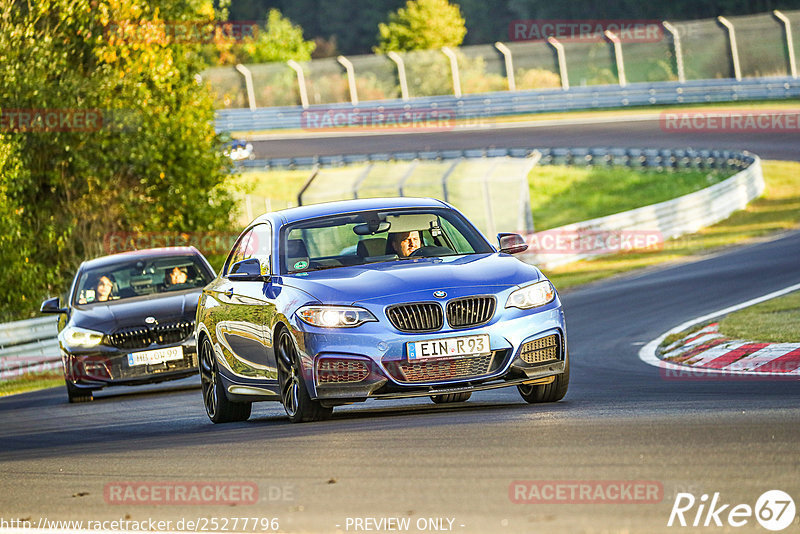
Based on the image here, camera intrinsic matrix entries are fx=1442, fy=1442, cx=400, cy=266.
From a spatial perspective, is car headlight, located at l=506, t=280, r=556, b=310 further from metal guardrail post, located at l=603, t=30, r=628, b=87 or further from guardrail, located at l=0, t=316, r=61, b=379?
metal guardrail post, located at l=603, t=30, r=628, b=87

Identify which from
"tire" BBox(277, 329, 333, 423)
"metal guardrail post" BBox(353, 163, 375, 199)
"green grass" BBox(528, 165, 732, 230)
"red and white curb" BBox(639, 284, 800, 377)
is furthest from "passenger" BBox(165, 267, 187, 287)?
"green grass" BBox(528, 165, 732, 230)

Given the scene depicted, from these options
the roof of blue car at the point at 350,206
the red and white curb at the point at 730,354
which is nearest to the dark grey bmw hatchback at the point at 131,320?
the roof of blue car at the point at 350,206

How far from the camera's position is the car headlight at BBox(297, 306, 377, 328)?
30.8 ft

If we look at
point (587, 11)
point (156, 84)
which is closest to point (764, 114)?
point (156, 84)

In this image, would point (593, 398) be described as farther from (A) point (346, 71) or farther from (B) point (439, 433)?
(A) point (346, 71)

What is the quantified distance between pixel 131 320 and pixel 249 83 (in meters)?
45.7

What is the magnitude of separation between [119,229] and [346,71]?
31.1m

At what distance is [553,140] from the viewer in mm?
49531

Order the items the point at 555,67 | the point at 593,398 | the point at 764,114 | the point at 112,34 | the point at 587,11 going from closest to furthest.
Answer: the point at 593,398 < the point at 112,34 < the point at 764,114 < the point at 555,67 < the point at 587,11

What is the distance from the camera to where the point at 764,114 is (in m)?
50.0

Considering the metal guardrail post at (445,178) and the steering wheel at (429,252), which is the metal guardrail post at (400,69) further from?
the steering wheel at (429,252)

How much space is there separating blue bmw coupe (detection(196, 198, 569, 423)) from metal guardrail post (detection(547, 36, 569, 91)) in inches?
1811

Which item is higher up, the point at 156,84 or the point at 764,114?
the point at 156,84

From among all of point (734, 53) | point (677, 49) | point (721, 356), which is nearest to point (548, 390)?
point (721, 356)
